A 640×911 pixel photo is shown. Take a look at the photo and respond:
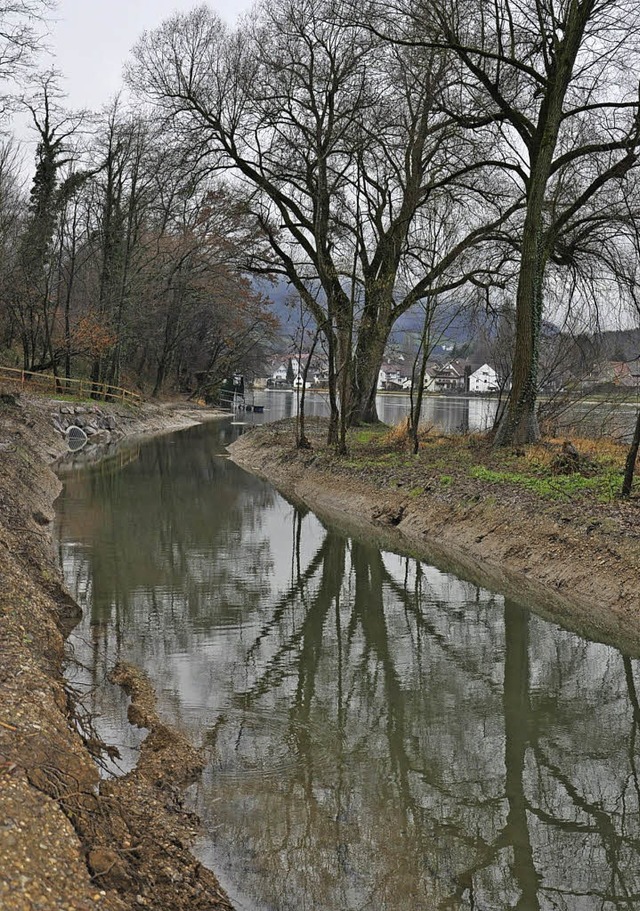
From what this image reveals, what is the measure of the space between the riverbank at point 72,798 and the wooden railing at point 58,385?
93.3 ft

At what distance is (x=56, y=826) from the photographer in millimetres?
3916

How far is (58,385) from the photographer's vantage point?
123ft

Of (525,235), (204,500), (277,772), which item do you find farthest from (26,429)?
(277,772)

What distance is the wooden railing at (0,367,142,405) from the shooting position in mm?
35719

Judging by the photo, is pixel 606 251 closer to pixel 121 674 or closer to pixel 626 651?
pixel 626 651

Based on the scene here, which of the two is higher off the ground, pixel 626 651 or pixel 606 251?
pixel 606 251

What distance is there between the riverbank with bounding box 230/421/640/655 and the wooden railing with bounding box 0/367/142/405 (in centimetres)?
1777

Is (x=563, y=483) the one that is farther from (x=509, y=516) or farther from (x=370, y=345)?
(x=370, y=345)

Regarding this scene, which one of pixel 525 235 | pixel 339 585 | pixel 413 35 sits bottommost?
pixel 339 585

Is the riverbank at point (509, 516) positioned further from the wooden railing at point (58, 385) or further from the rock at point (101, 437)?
the wooden railing at point (58, 385)

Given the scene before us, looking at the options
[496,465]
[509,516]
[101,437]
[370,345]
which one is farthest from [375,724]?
[101,437]

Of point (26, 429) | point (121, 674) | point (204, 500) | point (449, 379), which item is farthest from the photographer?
point (449, 379)

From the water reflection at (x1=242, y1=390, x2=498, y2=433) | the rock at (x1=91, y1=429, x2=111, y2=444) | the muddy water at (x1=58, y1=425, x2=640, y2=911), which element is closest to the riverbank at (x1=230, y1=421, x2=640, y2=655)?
the muddy water at (x1=58, y1=425, x2=640, y2=911)

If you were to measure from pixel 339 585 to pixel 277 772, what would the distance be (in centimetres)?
648
